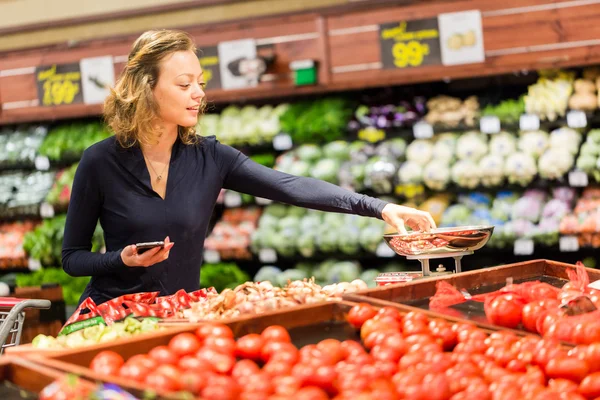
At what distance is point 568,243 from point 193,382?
11.7ft

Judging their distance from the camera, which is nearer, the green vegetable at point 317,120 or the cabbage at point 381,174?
the cabbage at point 381,174

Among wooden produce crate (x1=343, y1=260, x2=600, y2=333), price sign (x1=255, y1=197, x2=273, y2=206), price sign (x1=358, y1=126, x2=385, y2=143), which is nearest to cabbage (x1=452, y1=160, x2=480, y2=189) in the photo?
price sign (x1=358, y1=126, x2=385, y2=143)

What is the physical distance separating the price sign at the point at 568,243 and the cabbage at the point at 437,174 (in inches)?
30.1

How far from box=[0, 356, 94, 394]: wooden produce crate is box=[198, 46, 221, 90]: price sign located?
396cm

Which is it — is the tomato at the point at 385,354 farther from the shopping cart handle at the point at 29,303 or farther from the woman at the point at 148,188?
the shopping cart handle at the point at 29,303

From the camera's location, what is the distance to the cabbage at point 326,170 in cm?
519

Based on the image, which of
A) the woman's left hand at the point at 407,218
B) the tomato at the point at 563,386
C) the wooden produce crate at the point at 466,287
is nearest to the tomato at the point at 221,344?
the wooden produce crate at the point at 466,287

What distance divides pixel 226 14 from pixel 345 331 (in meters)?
4.30

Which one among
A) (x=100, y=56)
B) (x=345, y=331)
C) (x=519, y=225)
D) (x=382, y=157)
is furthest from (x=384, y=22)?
(x=345, y=331)

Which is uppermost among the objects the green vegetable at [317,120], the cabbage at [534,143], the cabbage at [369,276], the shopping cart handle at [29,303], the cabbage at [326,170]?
the green vegetable at [317,120]

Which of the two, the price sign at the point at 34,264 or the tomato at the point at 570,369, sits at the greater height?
the tomato at the point at 570,369

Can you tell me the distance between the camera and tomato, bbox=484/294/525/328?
199 cm

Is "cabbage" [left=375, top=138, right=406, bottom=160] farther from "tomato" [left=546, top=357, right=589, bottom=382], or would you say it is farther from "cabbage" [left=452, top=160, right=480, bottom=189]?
"tomato" [left=546, top=357, right=589, bottom=382]

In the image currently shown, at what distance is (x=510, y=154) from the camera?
15.7ft
